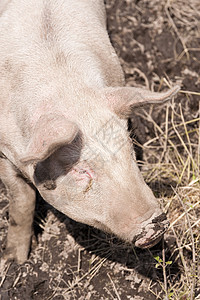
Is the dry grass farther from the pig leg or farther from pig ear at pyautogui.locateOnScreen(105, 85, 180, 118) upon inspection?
the pig leg

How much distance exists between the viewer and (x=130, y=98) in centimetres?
264

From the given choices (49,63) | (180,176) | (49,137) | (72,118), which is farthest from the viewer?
(180,176)

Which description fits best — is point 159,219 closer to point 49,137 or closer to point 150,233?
point 150,233

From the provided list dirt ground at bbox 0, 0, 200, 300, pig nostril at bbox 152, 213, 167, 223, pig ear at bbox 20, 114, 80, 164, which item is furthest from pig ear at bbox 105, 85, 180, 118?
dirt ground at bbox 0, 0, 200, 300

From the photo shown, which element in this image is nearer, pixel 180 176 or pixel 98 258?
pixel 98 258

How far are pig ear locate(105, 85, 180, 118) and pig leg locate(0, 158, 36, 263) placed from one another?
108 cm

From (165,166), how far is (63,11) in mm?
1650

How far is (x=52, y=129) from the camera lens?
2.37 metres

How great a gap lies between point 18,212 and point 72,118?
132cm

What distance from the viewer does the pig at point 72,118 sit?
8.30ft

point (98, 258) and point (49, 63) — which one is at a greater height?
point (49, 63)

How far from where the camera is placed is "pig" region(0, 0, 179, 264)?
2.53 meters

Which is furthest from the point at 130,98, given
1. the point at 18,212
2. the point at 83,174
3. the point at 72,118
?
the point at 18,212

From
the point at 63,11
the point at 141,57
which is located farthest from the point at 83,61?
the point at 141,57
